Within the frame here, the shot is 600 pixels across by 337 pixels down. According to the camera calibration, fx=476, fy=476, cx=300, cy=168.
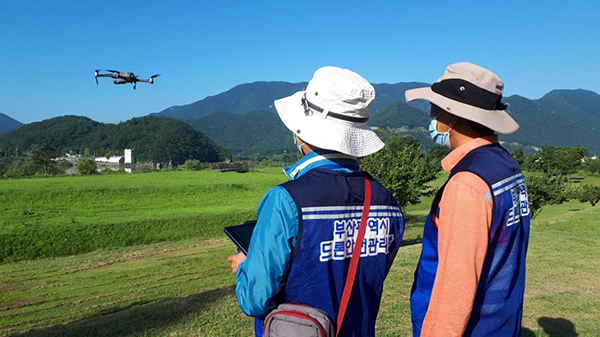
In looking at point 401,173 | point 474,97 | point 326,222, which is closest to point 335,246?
point 326,222

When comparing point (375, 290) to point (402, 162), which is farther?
point (402, 162)

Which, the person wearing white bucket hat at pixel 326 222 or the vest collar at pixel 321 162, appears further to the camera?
the vest collar at pixel 321 162

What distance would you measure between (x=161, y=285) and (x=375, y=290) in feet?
43.9

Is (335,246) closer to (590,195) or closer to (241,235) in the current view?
(241,235)

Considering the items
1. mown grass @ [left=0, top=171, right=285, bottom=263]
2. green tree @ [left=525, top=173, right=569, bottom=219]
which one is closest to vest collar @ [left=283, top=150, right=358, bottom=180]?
mown grass @ [left=0, top=171, right=285, bottom=263]

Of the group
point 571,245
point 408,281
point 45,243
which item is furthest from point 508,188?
point 45,243

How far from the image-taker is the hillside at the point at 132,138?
132 metres

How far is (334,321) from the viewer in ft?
7.24

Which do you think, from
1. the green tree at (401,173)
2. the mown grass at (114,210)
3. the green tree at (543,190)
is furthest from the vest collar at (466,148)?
the green tree at (543,190)

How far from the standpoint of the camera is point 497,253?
2.25 metres

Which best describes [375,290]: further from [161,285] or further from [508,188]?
[161,285]

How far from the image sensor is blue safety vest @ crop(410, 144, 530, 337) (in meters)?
2.22

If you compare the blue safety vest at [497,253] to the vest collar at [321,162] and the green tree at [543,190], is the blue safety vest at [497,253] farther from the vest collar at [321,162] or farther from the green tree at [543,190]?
the green tree at [543,190]

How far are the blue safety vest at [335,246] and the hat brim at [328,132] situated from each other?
0.44ft
